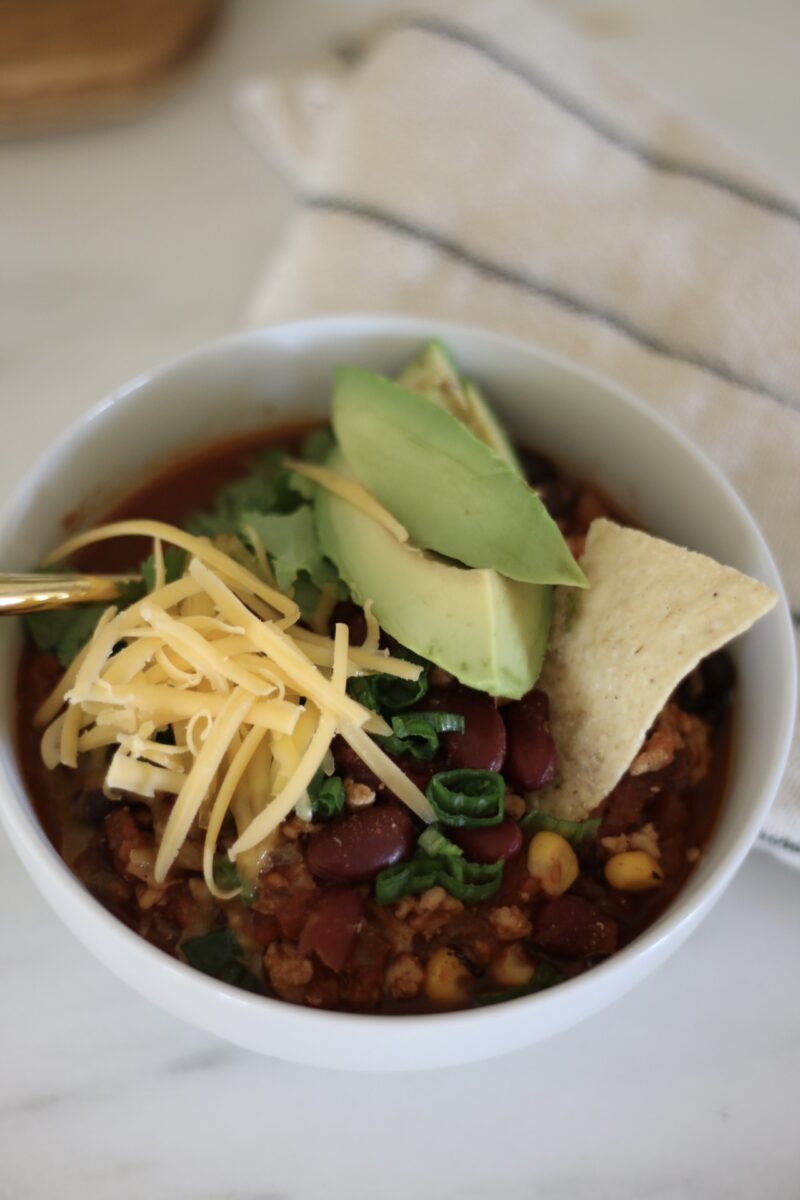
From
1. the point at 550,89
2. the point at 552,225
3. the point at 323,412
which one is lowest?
the point at 323,412

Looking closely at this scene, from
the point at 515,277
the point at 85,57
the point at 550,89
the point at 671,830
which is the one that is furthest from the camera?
the point at 85,57

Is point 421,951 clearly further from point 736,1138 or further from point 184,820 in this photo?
point 736,1138

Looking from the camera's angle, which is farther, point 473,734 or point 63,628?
point 63,628

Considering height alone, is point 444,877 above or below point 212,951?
above

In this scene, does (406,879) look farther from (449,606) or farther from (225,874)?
(449,606)

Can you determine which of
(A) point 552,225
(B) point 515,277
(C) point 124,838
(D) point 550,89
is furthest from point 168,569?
(D) point 550,89

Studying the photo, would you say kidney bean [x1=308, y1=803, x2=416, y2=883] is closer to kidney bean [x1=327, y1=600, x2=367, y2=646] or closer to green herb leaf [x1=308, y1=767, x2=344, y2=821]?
green herb leaf [x1=308, y1=767, x2=344, y2=821]

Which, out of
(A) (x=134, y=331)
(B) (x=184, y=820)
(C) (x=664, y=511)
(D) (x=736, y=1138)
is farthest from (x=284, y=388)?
(D) (x=736, y=1138)
